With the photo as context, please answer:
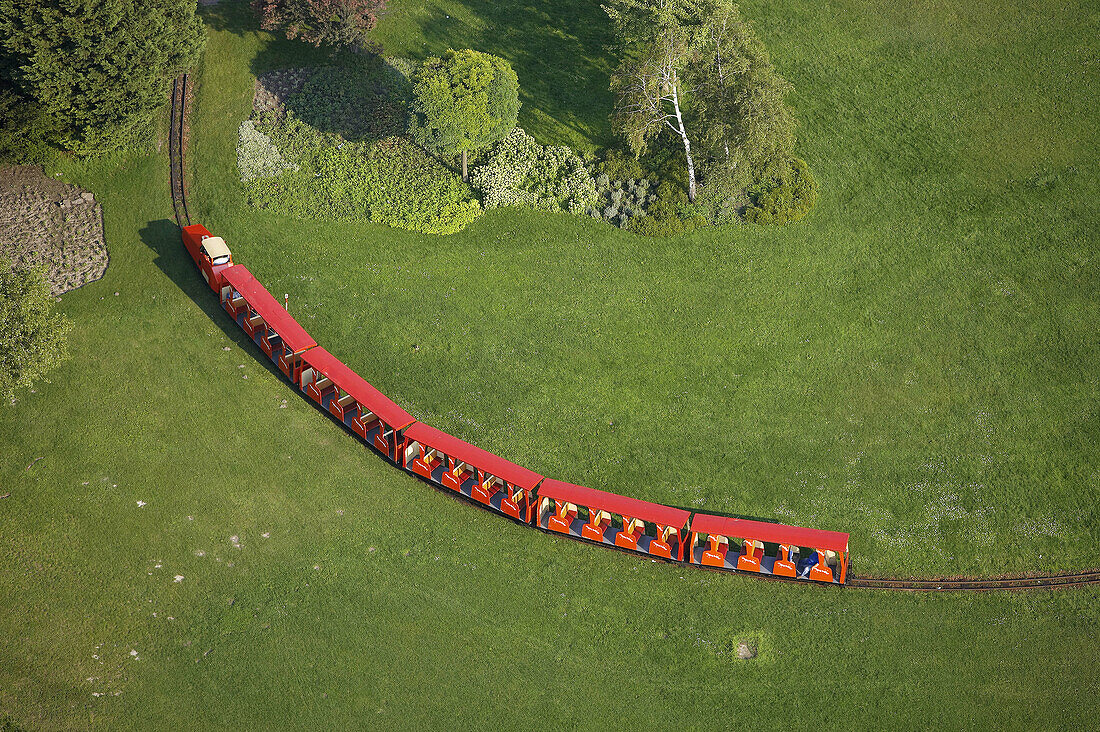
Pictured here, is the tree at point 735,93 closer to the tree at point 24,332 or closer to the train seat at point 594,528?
the train seat at point 594,528

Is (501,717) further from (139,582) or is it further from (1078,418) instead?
(1078,418)

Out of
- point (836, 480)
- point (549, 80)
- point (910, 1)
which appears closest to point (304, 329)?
point (549, 80)

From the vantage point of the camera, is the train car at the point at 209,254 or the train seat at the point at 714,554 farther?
the train car at the point at 209,254

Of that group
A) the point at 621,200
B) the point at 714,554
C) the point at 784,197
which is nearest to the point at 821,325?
the point at 784,197

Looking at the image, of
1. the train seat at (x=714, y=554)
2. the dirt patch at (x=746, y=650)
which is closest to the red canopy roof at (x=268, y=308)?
the train seat at (x=714, y=554)

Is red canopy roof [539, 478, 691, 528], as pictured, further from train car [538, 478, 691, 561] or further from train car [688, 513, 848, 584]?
train car [688, 513, 848, 584]

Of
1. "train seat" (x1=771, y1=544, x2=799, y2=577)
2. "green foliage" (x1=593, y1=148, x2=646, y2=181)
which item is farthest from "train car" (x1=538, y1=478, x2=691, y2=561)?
"green foliage" (x1=593, y1=148, x2=646, y2=181)
